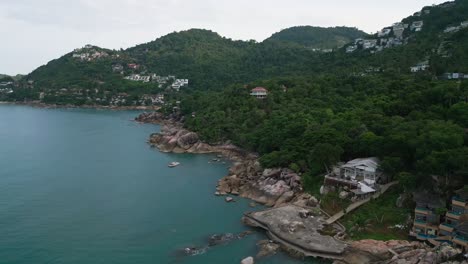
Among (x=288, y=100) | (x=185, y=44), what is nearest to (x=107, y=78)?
(x=185, y=44)

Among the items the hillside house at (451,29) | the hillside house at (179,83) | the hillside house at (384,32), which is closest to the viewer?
the hillside house at (451,29)

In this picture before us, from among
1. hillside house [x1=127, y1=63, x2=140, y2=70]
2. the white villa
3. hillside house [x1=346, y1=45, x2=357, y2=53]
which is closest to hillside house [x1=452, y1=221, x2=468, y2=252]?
the white villa

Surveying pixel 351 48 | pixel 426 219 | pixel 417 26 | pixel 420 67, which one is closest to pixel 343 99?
pixel 420 67

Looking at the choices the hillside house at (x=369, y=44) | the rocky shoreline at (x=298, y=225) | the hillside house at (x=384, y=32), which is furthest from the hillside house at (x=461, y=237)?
the hillside house at (x=384, y=32)

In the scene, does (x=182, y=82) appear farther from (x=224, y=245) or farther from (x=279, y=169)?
(x=224, y=245)

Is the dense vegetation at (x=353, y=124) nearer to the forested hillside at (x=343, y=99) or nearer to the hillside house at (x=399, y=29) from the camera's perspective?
the forested hillside at (x=343, y=99)

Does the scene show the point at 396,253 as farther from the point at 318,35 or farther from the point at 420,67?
the point at 318,35
